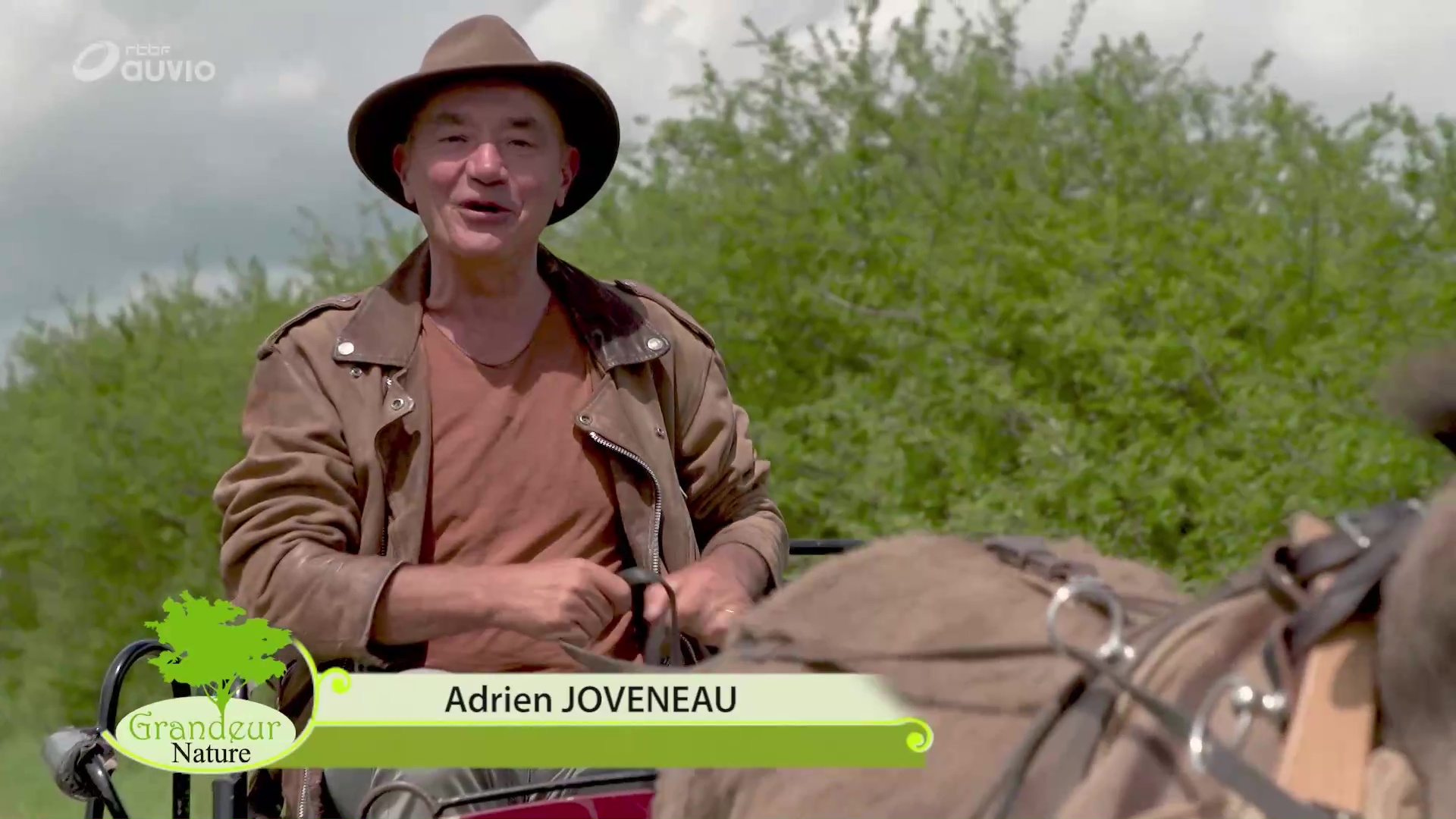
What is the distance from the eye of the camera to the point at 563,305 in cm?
256

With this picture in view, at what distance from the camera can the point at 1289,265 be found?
24.7 feet

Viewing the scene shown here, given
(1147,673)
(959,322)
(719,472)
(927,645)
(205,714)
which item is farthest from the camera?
(959,322)

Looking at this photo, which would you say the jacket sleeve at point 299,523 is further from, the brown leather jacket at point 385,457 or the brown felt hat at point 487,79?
the brown felt hat at point 487,79

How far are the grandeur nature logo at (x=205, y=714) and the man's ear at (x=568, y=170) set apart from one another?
1.00m

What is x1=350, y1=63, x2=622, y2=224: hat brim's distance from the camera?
7.86 feet

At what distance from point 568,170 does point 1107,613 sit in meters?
1.51

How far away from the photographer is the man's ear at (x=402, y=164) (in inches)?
99.8

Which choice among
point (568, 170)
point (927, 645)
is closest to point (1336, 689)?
point (927, 645)

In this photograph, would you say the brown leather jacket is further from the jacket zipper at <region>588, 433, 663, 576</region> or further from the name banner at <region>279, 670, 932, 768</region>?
the name banner at <region>279, 670, 932, 768</region>

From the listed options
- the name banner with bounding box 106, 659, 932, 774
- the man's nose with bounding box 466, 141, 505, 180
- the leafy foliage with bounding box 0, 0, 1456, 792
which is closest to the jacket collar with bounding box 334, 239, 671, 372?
the man's nose with bounding box 466, 141, 505, 180

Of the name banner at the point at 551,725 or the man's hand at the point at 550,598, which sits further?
the man's hand at the point at 550,598

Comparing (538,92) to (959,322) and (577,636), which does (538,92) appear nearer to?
(577,636)

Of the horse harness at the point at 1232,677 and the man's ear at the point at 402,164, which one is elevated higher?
the man's ear at the point at 402,164

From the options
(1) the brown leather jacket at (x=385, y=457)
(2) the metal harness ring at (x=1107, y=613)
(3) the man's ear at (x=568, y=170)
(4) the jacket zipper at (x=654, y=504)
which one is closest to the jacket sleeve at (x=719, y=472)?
(1) the brown leather jacket at (x=385, y=457)
